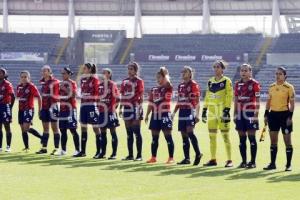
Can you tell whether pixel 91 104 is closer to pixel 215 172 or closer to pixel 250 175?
pixel 215 172

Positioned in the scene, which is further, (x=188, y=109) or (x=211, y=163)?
(x=188, y=109)

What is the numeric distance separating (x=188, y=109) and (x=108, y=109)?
2.10 meters

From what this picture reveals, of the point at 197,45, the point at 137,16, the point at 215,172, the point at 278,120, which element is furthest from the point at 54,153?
the point at 197,45

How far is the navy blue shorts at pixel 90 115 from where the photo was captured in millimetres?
17688

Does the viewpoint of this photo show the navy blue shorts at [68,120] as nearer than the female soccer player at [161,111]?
No

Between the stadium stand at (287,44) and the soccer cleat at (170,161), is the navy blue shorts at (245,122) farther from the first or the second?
the stadium stand at (287,44)

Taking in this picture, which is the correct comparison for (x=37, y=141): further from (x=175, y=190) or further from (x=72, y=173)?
(x=175, y=190)

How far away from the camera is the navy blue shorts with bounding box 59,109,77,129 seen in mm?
18016

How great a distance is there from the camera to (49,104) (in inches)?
736

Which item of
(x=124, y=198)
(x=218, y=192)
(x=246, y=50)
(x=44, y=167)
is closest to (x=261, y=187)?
(x=218, y=192)

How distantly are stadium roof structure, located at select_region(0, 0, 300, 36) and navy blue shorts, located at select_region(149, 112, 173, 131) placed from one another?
4686 cm

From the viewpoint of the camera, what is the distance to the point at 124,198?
11414mm

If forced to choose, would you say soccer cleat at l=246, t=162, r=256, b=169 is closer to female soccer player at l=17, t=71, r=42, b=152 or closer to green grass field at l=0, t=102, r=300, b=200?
green grass field at l=0, t=102, r=300, b=200

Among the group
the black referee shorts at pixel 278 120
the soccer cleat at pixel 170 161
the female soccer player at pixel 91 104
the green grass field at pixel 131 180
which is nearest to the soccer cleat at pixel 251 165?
the green grass field at pixel 131 180
